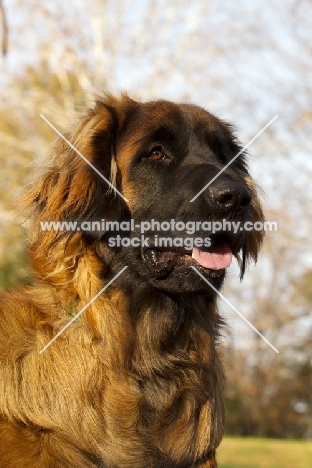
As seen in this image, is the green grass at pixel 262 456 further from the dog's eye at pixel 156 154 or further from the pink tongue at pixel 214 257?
the dog's eye at pixel 156 154

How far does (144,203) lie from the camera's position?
13.3 feet

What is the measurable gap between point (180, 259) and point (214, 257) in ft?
0.71

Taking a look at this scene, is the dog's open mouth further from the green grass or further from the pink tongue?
the green grass

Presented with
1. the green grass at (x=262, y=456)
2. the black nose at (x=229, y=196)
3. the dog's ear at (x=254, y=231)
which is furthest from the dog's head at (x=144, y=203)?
the green grass at (x=262, y=456)

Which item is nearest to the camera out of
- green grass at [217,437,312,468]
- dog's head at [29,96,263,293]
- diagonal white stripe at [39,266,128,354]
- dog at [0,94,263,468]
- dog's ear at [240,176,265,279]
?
dog at [0,94,263,468]

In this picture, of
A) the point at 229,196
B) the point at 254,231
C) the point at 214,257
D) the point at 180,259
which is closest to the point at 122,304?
the point at 180,259

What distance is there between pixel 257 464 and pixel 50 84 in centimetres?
1797

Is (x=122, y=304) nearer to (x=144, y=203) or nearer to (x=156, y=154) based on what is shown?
(x=144, y=203)

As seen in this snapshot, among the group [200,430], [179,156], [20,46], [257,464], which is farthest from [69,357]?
[20,46]

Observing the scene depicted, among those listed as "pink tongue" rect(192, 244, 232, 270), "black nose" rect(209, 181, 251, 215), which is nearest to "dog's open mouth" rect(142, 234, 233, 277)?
"pink tongue" rect(192, 244, 232, 270)

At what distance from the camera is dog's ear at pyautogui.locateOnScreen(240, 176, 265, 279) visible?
4.70 m

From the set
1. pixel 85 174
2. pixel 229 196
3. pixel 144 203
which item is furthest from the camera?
pixel 144 203

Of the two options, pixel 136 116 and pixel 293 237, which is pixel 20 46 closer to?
pixel 293 237

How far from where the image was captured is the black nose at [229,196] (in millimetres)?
3791
